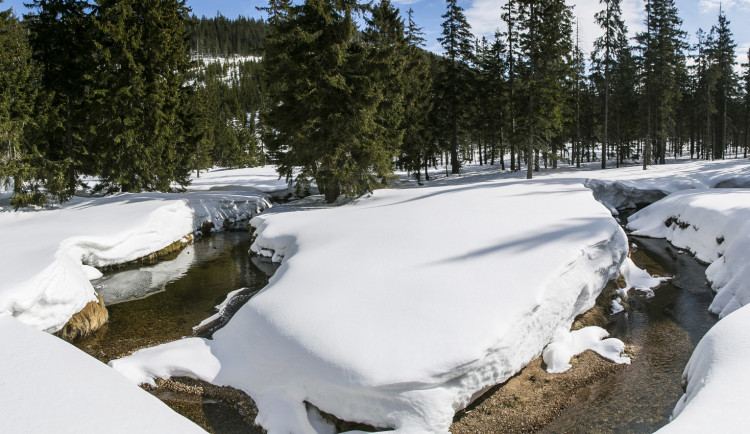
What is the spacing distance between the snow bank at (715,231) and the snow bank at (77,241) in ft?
44.5

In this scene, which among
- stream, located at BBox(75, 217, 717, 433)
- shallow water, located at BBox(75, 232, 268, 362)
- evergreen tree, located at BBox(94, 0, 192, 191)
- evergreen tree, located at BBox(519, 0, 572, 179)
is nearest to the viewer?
stream, located at BBox(75, 217, 717, 433)

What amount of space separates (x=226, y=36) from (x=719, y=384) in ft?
577

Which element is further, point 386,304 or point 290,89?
point 290,89

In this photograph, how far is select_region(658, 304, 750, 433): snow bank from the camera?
3986 mm

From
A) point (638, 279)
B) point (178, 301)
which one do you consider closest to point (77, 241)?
point (178, 301)

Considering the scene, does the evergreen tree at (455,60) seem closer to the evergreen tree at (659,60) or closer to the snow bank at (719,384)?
the evergreen tree at (659,60)

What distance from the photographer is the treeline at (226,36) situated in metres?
146

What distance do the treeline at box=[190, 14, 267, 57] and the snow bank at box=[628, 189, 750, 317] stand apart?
146 m

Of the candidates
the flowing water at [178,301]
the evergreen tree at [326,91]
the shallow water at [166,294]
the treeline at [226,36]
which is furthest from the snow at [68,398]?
the treeline at [226,36]

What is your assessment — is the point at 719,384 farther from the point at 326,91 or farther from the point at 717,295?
the point at 326,91

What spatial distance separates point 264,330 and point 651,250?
13976 millimetres

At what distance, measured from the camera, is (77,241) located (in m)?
11.8

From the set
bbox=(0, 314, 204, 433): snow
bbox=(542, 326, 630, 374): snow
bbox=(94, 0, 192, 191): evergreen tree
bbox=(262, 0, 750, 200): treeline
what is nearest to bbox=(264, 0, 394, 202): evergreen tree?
bbox=(262, 0, 750, 200): treeline

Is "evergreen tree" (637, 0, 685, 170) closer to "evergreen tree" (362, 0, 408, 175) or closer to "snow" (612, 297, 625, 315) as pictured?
"evergreen tree" (362, 0, 408, 175)
